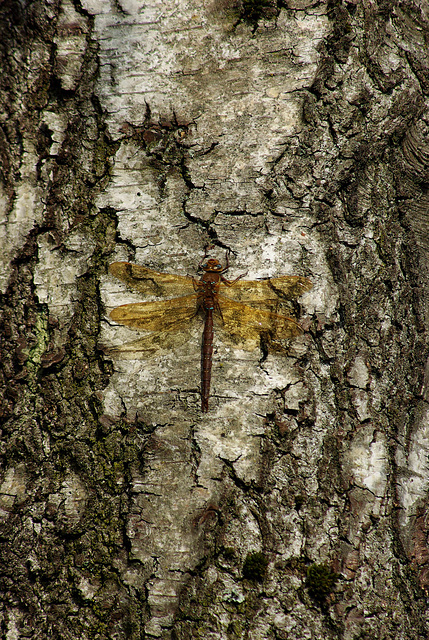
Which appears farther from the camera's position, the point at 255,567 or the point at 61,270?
the point at 61,270

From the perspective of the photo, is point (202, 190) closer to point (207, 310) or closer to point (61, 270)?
point (207, 310)

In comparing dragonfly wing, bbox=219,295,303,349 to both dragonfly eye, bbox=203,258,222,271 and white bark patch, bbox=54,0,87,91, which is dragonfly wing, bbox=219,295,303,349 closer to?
dragonfly eye, bbox=203,258,222,271

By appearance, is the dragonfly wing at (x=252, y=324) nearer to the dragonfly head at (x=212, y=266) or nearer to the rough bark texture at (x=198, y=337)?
the rough bark texture at (x=198, y=337)

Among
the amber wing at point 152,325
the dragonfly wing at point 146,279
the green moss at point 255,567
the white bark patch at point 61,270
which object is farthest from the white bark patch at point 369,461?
the white bark patch at point 61,270

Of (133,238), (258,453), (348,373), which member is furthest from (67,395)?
(348,373)

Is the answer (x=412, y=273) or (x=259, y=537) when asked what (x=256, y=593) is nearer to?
(x=259, y=537)

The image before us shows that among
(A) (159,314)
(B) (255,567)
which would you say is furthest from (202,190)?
(B) (255,567)
